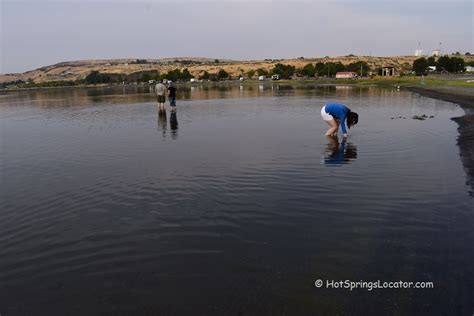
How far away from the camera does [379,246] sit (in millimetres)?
7551

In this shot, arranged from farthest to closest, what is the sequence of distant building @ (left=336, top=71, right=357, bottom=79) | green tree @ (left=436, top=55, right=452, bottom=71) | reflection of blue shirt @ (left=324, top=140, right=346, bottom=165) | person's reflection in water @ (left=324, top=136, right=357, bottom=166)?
distant building @ (left=336, top=71, right=357, bottom=79)
green tree @ (left=436, top=55, right=452, bottom=71)
person's reflection in water @ (left=324, top=136, right=357, bottom=166)
reflection of blue shirt @ (left=324, top=140, right=346, bottom=165)

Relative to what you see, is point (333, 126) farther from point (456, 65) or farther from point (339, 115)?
point (456, 65)

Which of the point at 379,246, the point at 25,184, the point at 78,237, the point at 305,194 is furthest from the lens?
the point at 25,184

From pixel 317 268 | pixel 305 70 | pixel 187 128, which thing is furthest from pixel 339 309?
pixel 305 70

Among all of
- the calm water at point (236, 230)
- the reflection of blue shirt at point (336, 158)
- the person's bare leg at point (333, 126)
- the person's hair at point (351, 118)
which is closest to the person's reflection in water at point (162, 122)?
the calm water at point (236, 230)

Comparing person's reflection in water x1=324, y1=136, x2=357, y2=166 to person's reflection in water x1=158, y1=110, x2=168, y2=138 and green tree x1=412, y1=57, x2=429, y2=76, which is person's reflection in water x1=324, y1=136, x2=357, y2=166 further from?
green tree x1=412, y1=57, x2=429, y2=76

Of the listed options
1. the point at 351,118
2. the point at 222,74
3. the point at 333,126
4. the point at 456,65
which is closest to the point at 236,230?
the point at 351,118

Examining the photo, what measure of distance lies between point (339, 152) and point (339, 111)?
110 inches

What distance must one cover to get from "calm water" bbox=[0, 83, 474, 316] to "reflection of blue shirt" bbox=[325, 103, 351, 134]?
1.23 meters

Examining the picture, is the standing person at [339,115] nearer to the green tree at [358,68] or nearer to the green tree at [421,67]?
the green tree at [421,67]

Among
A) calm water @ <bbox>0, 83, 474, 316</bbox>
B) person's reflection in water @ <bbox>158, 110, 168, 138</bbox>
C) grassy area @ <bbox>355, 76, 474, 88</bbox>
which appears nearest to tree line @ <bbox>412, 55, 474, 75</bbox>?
grassy area @ <bbox>355, 76, 474, 88</bbox>

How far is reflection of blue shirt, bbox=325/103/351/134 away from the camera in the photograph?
1742 centimetres

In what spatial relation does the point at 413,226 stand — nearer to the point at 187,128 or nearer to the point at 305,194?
the point at 305,194

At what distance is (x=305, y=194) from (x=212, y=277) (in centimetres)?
463
